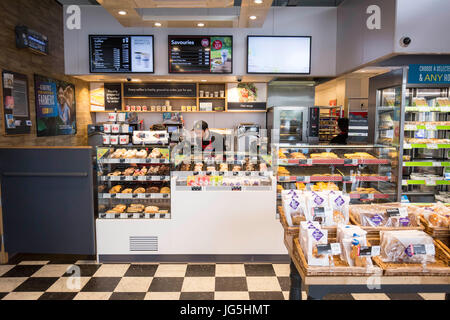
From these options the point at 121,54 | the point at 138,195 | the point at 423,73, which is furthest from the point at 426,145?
the point at 121,54

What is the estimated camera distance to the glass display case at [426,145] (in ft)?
14.6

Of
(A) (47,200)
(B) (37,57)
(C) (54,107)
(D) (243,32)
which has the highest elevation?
(D) (243,32)

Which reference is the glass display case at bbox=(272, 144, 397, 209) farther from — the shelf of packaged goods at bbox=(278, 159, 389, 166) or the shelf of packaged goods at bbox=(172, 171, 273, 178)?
the shelf of packaged goods at bbox=(172, 171, 273, 178)

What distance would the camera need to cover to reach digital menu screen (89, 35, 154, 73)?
5492mm

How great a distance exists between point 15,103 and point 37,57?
105 cm

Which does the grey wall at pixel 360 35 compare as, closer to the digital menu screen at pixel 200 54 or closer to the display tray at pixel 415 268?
the digital menu screen at pixel 200 54

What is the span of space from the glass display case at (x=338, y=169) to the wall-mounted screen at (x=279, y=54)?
212 centimetres

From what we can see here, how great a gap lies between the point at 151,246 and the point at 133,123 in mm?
3176

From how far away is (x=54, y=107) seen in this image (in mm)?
5762

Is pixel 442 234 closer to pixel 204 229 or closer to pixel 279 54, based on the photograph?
pixel 204 229

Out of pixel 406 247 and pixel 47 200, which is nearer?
pixel 406 247

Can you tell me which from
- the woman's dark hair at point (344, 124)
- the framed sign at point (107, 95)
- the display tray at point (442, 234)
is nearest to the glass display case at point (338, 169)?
the display tray at point (442, 234)

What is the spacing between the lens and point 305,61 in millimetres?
5539

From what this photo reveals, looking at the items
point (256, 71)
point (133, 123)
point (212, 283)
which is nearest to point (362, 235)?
point (212, 283)
